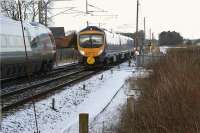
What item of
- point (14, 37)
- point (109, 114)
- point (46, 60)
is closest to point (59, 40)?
point (46, 60)

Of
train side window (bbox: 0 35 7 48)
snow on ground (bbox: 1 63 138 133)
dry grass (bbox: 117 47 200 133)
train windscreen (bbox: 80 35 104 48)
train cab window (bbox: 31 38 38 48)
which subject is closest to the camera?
dry grass (bbox: 117 47 200 133)

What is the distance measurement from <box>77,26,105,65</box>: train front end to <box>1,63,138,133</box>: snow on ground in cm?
1491

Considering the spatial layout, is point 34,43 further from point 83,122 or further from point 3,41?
point 83,122

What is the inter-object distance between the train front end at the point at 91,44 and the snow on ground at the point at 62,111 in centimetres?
1491

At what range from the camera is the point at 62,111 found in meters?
15.0

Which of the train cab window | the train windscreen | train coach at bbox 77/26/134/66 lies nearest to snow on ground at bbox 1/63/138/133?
the train cab window

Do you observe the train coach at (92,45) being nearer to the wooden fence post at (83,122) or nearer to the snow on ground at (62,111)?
the snow on ground at (62,111)

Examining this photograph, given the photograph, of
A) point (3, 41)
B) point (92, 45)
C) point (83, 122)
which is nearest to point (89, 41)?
point (92, 45)

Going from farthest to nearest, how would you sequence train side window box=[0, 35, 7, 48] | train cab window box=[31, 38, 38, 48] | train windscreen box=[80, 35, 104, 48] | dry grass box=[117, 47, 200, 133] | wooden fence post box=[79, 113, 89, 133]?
1. train windscreen box=[80, 35, 104, 48]
2. train cab window box=[31, 38, 38, 48]
3. train side window box=[0, 35, 7, 48]
4. dry grass box=[117, 47, 200, 133]
5. wooden fence post box=[79, 113, 89, 133]

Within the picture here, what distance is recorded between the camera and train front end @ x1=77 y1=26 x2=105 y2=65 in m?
37.7

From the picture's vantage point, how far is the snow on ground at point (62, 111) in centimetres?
1196

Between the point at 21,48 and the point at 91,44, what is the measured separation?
44.1ft

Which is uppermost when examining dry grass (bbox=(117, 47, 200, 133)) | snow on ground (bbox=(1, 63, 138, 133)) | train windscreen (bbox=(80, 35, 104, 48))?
train windscreen (bbox=(80, 35, 104, 48))

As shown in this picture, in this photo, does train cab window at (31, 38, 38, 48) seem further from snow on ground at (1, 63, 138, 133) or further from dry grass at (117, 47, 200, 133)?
dry grass at (117, 47, 200, 133)
